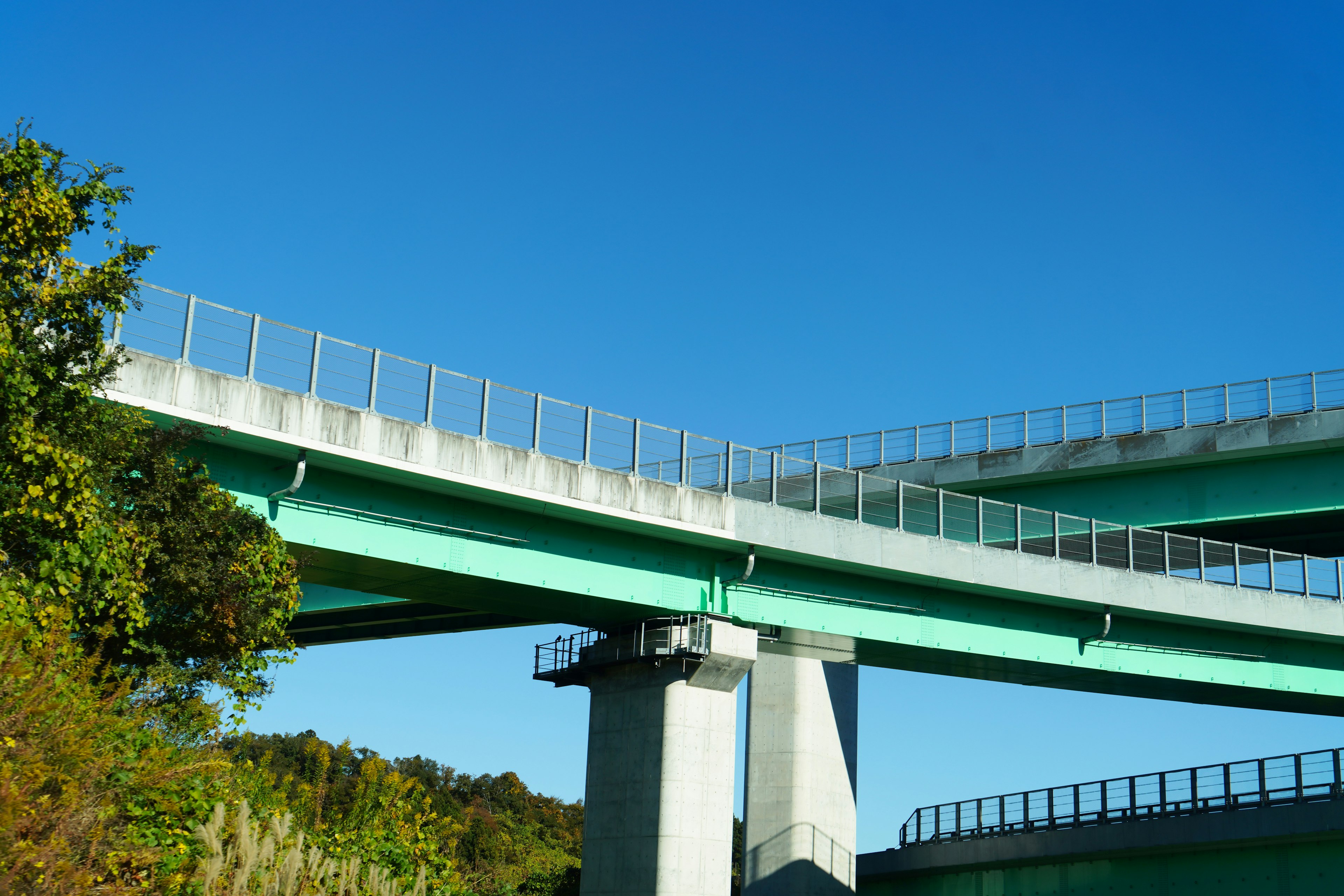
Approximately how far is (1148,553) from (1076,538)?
1.83m

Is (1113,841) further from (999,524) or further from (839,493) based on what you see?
(839,493)

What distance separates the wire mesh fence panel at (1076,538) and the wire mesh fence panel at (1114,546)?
26cm

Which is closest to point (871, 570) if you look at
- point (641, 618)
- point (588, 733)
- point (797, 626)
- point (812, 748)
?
point (797, 626)

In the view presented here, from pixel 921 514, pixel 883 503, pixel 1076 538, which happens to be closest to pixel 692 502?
pixel 883 503

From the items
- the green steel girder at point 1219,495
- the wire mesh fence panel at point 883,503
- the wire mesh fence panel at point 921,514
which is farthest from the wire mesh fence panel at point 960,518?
the green steel girder at point 1219,495

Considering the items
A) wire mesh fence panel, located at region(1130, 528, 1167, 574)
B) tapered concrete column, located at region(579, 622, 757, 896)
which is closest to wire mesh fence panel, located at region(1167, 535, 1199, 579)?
wire mesh fence panel, located at region(1130, 528, 1167, 574)

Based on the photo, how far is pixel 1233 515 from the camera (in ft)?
123

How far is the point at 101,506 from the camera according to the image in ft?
51.7

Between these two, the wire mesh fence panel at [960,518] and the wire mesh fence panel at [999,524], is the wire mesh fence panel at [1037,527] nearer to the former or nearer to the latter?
the wire mesh fence panel at [999,524]

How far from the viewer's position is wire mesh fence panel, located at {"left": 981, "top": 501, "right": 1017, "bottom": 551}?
3397cm

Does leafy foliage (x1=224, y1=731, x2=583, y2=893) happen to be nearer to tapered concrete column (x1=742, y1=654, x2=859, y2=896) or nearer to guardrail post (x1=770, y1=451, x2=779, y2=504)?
tapered concrete column (x1=742, y1=654, x2=859, y2=896)

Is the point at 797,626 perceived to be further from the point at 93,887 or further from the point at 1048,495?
the point at 93,887

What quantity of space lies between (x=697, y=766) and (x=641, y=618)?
11.2 feet

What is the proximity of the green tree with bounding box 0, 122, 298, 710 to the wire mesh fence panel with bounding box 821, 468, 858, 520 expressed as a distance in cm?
1678
